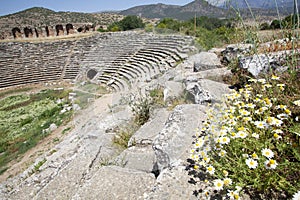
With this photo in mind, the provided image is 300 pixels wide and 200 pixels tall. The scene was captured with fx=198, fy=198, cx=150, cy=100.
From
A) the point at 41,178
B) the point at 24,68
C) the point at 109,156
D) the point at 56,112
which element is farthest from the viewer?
the point at 24,68

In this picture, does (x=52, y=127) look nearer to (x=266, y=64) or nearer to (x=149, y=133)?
(x=149, y=133)

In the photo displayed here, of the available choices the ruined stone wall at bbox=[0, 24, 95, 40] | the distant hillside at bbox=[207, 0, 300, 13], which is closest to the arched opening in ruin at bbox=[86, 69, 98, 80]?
the ruined stone wall at bbox=[0, 24, 95, 40]

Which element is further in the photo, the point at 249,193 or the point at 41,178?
the point at 41,178

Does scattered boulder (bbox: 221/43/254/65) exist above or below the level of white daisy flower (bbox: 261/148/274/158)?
above

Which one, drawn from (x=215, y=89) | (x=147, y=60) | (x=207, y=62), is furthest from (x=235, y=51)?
(x=147, y=60)

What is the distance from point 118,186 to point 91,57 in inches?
739

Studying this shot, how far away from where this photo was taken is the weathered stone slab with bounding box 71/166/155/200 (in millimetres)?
1878

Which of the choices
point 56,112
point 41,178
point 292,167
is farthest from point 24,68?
point 292,167

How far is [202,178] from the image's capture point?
157 centimetres

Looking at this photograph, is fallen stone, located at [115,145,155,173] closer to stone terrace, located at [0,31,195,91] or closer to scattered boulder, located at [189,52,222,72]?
scattered boulder, located at [189,52,222,72]

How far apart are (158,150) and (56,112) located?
1049 cm

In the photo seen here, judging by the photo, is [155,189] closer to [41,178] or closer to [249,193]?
[249,193]

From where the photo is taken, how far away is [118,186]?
78.2 inches

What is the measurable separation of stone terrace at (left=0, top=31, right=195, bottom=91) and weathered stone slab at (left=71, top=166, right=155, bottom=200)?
410 inches
